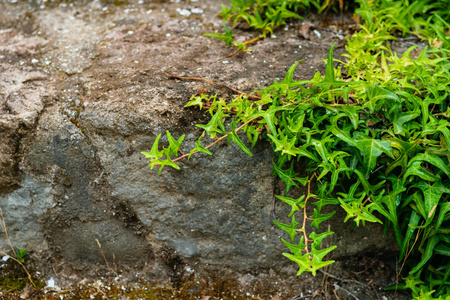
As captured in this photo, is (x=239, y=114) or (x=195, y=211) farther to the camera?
(x=195, y=211)

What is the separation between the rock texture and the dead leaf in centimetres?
12

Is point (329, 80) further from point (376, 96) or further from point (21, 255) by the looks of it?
point (21, 255)

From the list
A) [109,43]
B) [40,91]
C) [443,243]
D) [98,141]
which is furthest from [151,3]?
[443,243]

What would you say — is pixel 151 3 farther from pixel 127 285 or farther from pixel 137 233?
pixel 127 285

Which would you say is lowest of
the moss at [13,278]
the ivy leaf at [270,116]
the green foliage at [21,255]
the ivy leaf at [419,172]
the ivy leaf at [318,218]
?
the moss at [13,278]

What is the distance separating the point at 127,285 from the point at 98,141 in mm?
996

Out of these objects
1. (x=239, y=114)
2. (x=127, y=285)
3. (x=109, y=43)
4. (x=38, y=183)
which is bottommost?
(x=127, y=285)

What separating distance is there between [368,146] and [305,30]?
1.26m

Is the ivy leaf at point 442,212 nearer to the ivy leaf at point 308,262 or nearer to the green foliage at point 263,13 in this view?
the ivy leaf at point 308,262

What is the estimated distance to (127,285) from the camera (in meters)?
2.49

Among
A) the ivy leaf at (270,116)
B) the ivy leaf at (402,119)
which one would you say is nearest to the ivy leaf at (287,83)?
the ivy leaf at (270,116)

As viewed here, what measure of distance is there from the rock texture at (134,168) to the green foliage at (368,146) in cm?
23

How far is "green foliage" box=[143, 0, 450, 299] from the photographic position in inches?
75.2

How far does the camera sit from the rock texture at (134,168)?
2271 mm
